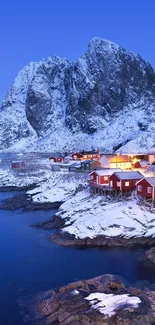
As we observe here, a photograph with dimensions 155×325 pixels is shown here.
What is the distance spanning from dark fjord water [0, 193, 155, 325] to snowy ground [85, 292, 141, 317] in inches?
177

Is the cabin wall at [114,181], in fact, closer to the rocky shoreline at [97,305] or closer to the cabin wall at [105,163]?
the rocky shoreline at [97,305]

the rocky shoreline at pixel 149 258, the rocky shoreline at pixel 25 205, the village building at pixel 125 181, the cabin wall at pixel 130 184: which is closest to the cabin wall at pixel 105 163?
the rocky shoreline at pixel 25 205

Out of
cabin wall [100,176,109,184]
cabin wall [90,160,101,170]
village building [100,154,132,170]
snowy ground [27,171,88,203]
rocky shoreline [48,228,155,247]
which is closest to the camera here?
rocky shoreline [48,228,155,247]

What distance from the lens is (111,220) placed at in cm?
3906

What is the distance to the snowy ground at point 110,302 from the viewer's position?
20.8m

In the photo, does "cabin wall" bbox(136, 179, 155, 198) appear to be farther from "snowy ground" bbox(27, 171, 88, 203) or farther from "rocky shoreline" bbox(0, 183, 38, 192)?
"rocky shoreline" bbox(0, 183, 38, 192)

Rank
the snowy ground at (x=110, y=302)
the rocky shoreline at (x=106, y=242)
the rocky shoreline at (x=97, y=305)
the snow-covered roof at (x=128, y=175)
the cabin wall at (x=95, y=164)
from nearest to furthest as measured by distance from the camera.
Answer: the rocky shoreline at (x=97, y=305)
the snowy ground at (x=110, y=302)
the rocky shoreline at (x=106, y=242)
the snow-covered roof at (x=128, y=175)
the cabin wall at (x=95, y=164)

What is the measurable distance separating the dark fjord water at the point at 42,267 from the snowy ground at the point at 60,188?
18.9 meters

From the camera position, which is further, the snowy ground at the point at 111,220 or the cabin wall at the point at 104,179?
the cabin wall at the point at 104,179

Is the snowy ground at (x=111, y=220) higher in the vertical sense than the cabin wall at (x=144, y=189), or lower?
lower

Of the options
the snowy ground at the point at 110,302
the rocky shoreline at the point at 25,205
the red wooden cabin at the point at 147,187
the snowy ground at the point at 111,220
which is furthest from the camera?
the rocky shoreline at the point at 25,205

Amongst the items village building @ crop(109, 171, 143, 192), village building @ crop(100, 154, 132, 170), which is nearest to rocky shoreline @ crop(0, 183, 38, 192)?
village building @ crop(100, 154, 132, 170)

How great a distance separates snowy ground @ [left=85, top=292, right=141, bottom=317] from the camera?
20812 mm

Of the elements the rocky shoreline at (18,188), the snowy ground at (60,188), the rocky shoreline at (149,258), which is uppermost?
the snowy ground at (60,188)
